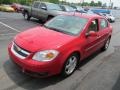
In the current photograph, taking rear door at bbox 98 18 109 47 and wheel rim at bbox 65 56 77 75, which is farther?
rear door at bbox 98 18 109 47

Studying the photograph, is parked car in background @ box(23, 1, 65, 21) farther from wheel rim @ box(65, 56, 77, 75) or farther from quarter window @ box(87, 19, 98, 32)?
wheel rim @ box(65, 56, 77, 75)

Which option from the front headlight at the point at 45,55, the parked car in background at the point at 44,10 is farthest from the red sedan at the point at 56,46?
the parked car in background at the point at 44,10

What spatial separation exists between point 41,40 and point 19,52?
60cm

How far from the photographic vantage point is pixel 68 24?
5824 mm

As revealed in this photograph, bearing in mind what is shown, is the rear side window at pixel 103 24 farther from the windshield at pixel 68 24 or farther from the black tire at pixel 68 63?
the black tire at pixel 68 63

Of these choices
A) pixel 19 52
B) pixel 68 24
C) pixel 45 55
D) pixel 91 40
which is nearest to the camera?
pixel 45 55

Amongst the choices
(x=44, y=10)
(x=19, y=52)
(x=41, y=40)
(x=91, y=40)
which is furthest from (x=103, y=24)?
(x=44, y=10)

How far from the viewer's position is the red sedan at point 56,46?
436cm

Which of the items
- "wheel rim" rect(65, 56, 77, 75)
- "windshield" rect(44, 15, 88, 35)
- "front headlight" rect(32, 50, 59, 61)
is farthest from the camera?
"windshield" rect(44, 15, 88, 35)

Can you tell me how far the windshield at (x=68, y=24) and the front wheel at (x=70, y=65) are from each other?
700 millimetres

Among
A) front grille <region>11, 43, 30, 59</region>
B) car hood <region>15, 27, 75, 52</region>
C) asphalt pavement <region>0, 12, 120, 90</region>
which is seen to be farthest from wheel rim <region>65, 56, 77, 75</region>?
front grille <region>11, 43, 30, 59</region>

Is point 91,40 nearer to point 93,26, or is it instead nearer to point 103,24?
point 93,26

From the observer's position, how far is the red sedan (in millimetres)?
4363

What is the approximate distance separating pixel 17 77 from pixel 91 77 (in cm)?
194
